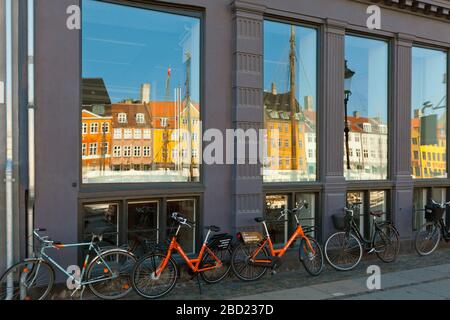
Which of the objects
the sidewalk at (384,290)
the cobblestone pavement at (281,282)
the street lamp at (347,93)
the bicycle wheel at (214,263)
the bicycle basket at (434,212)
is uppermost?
the street lamp at (347,93)

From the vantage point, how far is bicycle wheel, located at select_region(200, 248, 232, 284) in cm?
617

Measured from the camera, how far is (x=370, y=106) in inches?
344

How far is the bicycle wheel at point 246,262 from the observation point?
254 inches

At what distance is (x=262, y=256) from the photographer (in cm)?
660

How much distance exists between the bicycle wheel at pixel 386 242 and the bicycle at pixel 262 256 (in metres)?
1.46

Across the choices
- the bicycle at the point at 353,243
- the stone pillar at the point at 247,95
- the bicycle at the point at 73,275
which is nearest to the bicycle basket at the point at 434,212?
the bicycle at the point at 353,243

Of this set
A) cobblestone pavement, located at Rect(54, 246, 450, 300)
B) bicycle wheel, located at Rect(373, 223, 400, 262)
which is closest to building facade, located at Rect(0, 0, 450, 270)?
bicycle wheel, located at Rect(373, 223, 400, 262)

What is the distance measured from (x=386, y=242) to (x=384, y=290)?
6.22 ft

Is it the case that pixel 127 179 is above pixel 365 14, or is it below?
below

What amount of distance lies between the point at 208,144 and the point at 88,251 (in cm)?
242

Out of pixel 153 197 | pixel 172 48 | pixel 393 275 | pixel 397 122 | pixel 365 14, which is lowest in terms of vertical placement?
pixel 393 275

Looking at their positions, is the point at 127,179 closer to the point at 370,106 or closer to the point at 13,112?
the point at 13,112

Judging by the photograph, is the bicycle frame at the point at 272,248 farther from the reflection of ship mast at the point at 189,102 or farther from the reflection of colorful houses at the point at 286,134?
the reflection of ship mast at the point at 189,102
